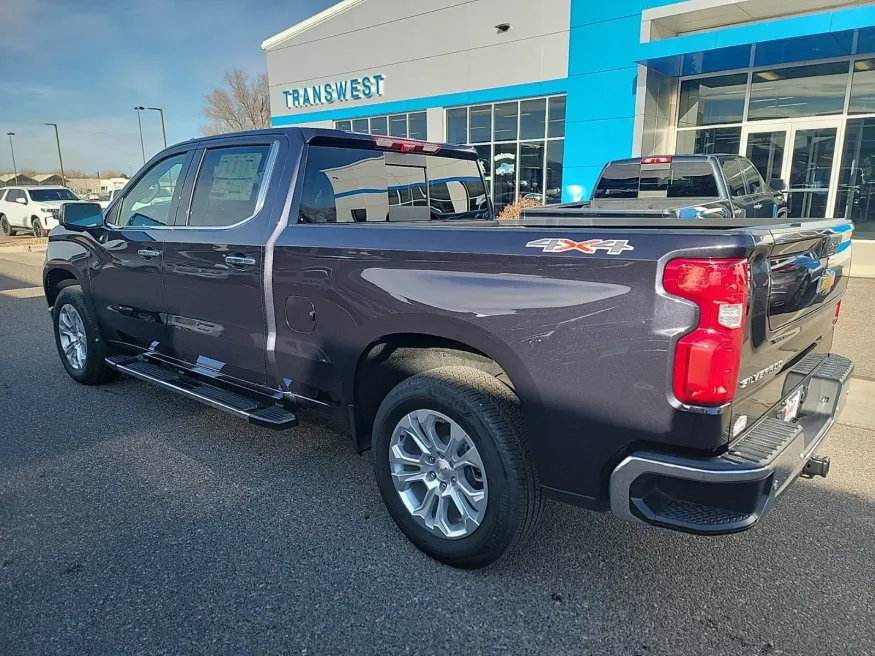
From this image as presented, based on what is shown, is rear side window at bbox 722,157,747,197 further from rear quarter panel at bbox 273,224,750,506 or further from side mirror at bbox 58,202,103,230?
side mirror at bbox 58,202,103,230

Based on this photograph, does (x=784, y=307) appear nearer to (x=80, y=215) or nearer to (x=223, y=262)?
(x=223, y=262)

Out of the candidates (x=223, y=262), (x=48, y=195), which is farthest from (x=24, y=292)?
(x=48, y=195)

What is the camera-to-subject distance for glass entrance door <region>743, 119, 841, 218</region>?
12180 millimetres

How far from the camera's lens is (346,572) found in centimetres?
277

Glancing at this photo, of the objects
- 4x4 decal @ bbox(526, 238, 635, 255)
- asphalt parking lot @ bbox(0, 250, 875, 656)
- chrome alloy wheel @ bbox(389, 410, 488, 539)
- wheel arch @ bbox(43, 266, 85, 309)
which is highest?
4x4 decal @ bbox(526, 238, 635, 255)

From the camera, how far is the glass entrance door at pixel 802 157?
40.0 ft

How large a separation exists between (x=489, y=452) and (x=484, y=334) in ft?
1.63

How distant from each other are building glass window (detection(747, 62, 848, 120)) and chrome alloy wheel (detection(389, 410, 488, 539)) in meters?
13.0

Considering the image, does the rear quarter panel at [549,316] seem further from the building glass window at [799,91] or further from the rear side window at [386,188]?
the building glass window at [799,91]

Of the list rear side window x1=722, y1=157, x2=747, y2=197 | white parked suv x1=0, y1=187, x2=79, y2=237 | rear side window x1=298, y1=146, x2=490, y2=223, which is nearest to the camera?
rear side window x1=298, y1=146, x2=490, y2=223

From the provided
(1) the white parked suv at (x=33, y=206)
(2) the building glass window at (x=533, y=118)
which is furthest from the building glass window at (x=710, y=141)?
(1) the white parked suv at (x=33, y=206)

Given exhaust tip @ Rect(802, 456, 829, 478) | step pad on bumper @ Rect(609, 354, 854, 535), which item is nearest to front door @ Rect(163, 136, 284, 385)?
step pad on bumper @ Rect(609, 354, 854, 535)

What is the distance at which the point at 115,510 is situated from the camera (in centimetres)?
330

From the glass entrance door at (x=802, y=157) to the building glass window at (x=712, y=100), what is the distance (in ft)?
2.11
